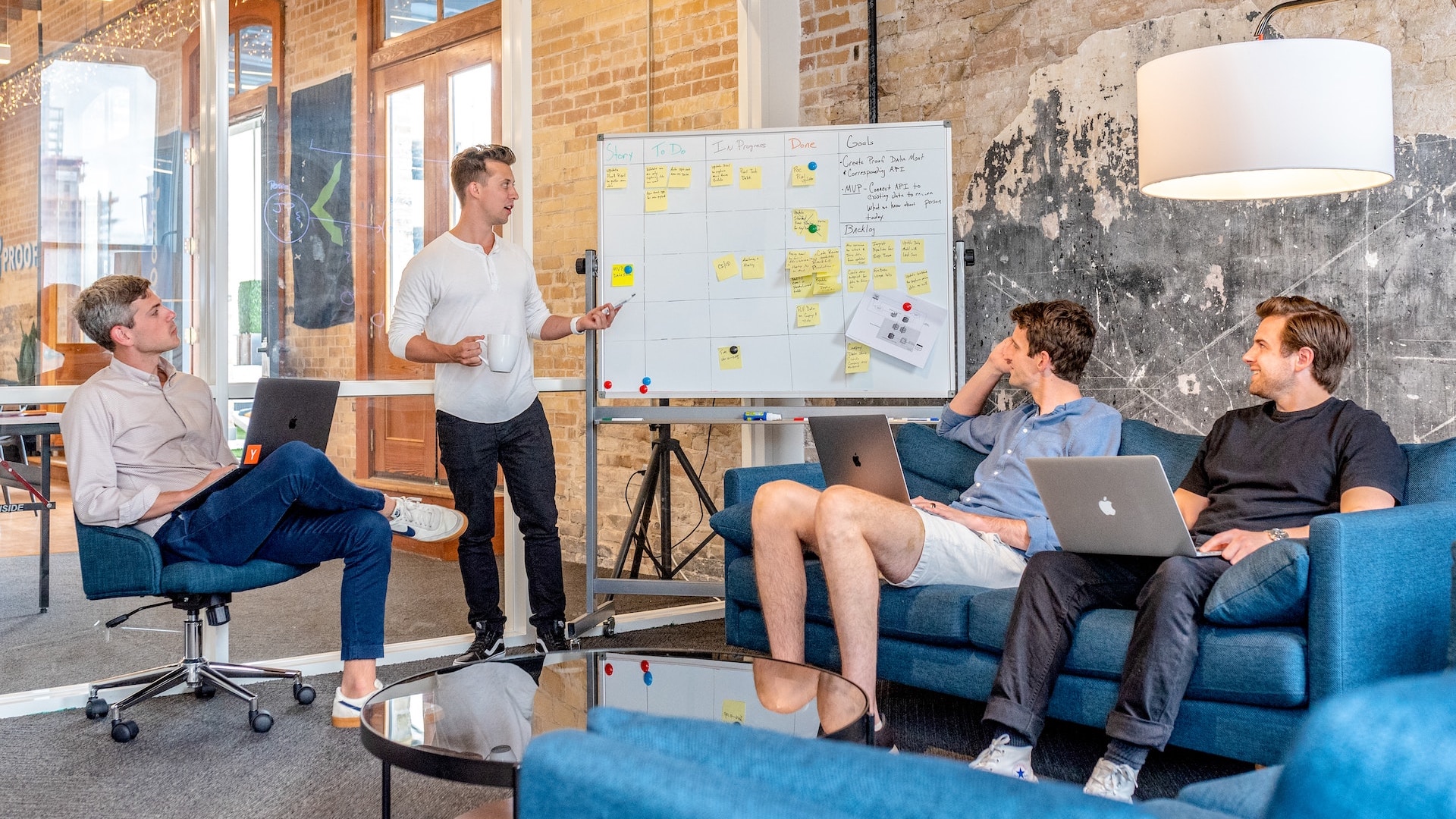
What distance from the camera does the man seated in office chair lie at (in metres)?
3.12

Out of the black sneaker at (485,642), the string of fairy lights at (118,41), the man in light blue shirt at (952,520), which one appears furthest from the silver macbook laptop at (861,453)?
the string of fairy lights at (118,41)

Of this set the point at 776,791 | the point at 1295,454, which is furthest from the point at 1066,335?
the point at 776,791

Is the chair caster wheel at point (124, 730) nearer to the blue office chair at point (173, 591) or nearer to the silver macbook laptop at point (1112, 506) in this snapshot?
the blue office chair at point (173, 591)

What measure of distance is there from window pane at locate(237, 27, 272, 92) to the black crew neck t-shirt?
3.22m

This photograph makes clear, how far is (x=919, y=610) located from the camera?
3.05 metres

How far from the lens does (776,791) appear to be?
0.71 m

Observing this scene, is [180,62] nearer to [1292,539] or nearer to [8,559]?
[8,559]

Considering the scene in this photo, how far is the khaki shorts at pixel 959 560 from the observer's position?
3.09 m

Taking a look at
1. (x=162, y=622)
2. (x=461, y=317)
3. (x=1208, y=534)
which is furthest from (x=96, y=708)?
(x=1208, y=534)

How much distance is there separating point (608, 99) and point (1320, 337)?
331 cm

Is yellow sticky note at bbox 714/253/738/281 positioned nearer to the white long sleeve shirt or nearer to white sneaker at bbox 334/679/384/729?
the white long sleeve shirt

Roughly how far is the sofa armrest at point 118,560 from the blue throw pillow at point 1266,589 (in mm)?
2580

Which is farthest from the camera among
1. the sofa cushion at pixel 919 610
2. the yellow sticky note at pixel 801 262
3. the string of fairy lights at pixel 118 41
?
the yellow sticky note at pixel 801 262

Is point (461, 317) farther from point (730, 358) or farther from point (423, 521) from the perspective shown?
point (730, 358)
